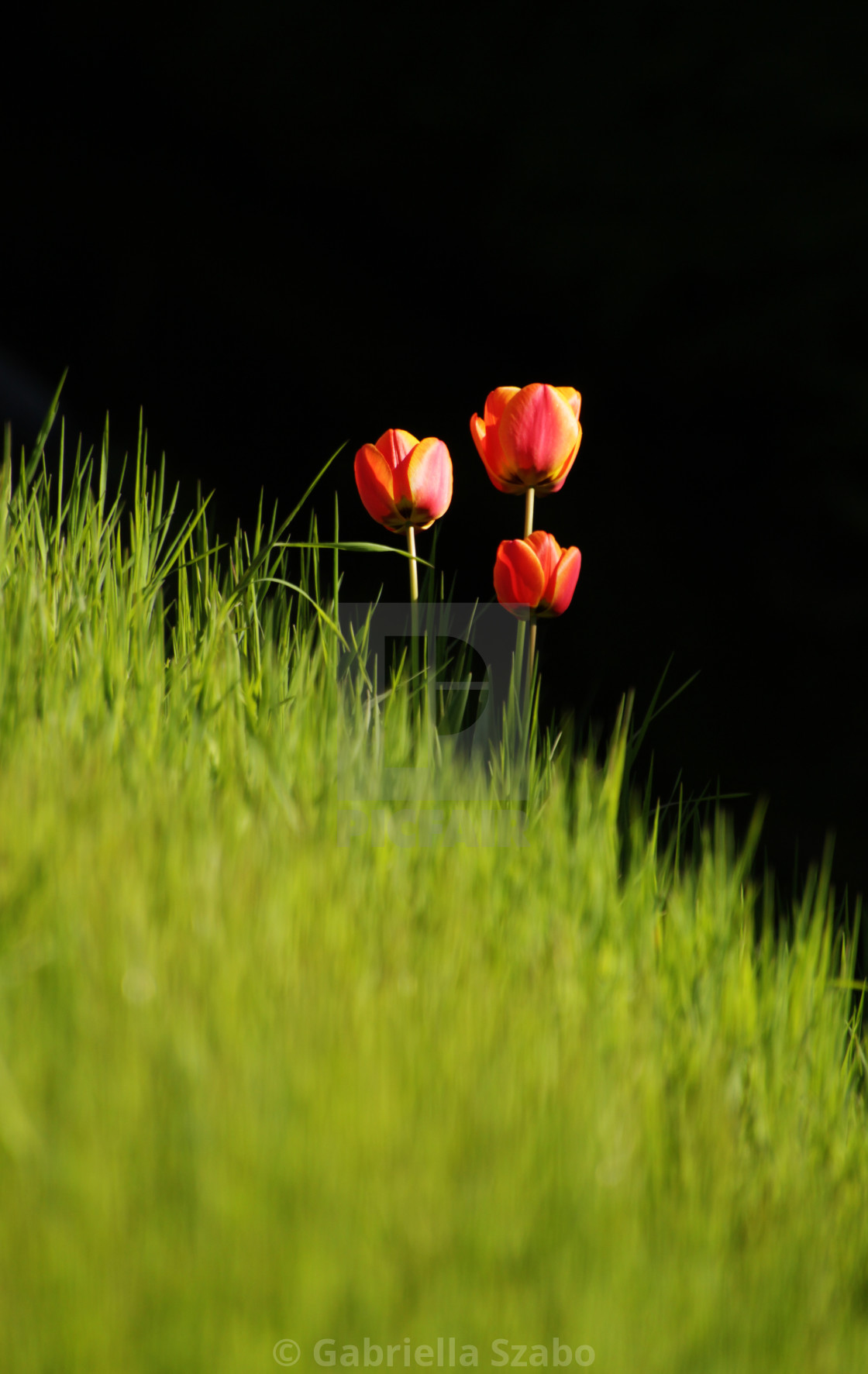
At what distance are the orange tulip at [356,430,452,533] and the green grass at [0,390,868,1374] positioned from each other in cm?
24

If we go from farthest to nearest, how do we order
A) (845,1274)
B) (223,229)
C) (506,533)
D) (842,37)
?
(223,229), (506,533), (842,37), (845,1274)

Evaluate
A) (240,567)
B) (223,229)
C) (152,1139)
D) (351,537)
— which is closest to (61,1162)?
(152,1139)

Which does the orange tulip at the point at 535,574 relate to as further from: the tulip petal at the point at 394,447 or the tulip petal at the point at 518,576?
the tulip petal at the point at 394,447

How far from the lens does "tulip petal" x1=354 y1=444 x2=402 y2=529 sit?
118 centimetres

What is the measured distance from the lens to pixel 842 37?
2.91 metres

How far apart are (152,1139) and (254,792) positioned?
345 mm

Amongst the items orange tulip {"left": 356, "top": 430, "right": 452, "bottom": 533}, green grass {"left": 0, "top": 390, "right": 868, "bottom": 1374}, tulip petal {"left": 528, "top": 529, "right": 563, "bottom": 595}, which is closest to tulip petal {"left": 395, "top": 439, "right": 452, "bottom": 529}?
orange tulip {"left": 356, "top": 430, "right": 452, "bottom": 533}

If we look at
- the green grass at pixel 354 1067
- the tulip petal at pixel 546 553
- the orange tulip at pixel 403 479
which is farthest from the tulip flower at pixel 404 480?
the green grass at pixel 354 1067

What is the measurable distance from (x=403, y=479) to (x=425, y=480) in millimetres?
23

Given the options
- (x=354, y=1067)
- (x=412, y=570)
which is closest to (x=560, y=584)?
(x=412, y=570)

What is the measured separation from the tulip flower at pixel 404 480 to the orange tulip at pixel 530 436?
0.05 metres

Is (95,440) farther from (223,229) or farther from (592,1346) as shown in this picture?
(592,1346)

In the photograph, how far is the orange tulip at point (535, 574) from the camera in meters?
1.14

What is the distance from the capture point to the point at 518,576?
1.15m
